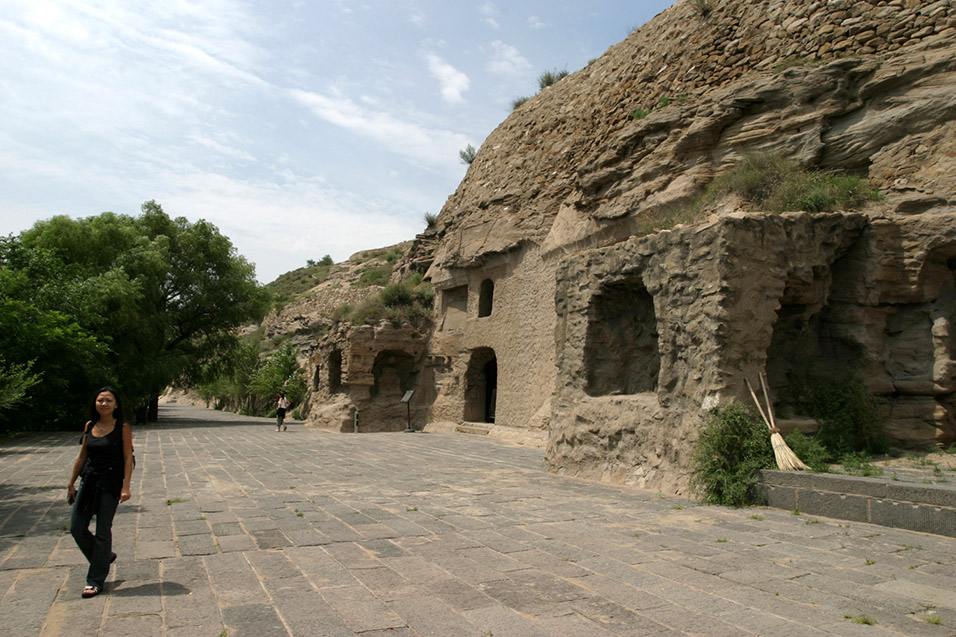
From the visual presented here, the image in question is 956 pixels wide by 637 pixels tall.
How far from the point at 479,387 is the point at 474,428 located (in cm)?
188

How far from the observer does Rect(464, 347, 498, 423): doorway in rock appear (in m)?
20.0

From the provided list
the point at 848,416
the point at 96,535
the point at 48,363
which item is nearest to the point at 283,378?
the point at 48,363

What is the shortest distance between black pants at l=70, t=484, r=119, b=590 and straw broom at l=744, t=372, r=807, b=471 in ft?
19.8

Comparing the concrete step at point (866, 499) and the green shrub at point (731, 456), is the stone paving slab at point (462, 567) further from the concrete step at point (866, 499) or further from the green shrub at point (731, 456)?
the green shrub at point (731, 456)

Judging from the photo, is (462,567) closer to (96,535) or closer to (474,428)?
(96,535)

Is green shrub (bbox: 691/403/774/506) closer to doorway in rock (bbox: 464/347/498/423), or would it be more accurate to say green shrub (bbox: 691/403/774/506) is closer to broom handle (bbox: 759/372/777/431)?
broom handle (bbox: 759/372/777/431)

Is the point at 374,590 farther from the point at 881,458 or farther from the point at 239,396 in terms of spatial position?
the point at 239,396

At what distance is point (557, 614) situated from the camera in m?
Result: 3.58

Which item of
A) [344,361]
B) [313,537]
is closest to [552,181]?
[344,361]

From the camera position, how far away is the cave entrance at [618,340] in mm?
9492

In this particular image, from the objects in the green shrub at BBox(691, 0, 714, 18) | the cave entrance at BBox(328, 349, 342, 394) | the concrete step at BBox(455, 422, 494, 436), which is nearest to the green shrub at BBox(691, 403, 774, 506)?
the concrete step at BBox(455, 422, 494, 436)

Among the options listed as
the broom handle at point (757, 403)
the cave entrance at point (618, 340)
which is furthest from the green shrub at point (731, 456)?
the cave entrance at point (618, 340)

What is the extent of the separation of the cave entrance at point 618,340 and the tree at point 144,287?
43.9 feet

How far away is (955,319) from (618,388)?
438cm
